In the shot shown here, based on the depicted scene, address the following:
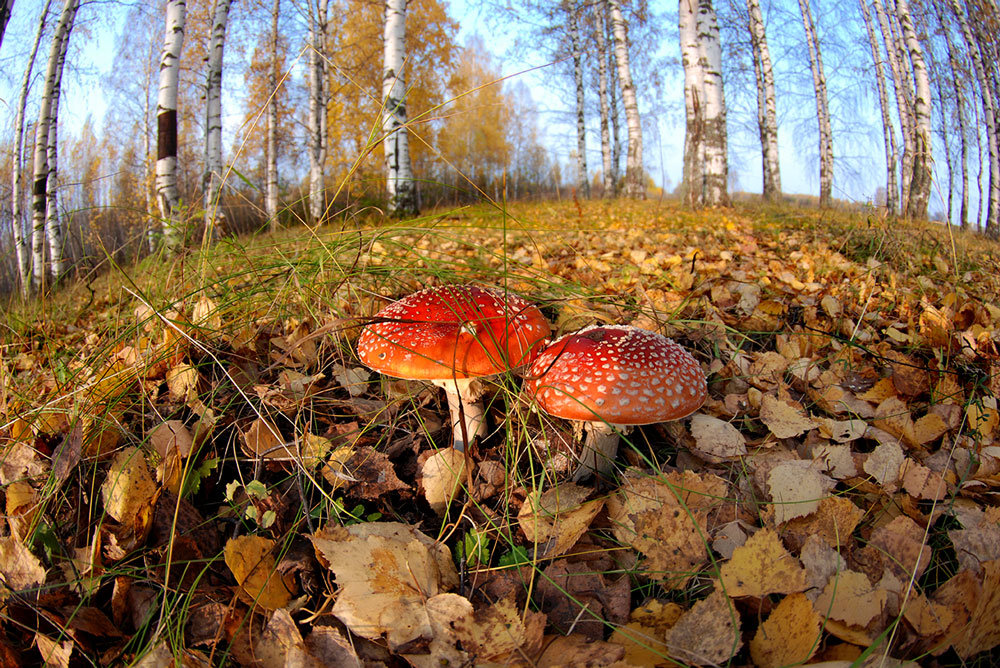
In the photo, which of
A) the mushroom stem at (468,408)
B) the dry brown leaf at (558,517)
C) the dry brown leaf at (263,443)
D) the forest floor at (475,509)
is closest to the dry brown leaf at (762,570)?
the forest floor at (475,509)

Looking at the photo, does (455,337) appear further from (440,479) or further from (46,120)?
(46,120)

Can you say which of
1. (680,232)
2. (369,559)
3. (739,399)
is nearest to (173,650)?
(369,559)

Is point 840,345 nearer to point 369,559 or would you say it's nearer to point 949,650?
point 949,650

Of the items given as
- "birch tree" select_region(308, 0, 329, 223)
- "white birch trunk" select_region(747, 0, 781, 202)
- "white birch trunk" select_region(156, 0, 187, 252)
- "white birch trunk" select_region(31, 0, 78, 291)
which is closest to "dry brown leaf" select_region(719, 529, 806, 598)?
"white birch trunk" select_region(156, 0, 187, 252)

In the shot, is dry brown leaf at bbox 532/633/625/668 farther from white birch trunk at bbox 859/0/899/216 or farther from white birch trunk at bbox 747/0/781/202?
white birch trunk at bbox 859/0/899/216

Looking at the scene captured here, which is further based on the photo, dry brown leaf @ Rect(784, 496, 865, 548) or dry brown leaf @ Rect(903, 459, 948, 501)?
dry brown leaf @ Rect(903, 459, 948, 501)

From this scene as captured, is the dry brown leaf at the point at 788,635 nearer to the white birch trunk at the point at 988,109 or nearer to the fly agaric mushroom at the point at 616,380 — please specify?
the fly agaric mushroom at the point at 616,380

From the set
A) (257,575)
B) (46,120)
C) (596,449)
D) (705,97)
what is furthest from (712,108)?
(46,120)
